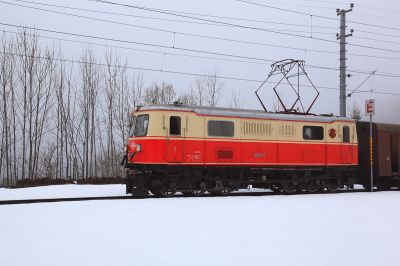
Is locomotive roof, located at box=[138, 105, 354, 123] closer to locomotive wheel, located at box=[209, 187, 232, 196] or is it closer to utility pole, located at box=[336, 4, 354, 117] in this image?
locomotive wheel, located at box=[209, 187, 232, 196]

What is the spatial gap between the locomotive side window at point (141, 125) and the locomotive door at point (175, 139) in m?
0.83

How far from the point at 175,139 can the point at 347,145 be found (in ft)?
27.4

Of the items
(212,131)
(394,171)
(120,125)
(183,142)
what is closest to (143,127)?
(183,142)

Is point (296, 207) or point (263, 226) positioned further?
point (296, 207)

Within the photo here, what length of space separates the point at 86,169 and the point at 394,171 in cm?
1737

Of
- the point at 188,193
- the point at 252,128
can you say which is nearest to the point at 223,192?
the point at 188,193

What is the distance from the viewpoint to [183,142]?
1672 centimetres

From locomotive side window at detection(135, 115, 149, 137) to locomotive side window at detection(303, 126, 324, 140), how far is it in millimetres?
6923

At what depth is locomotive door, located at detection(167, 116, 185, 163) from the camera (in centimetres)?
1647

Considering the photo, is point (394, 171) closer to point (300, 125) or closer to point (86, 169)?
point (300, 125)

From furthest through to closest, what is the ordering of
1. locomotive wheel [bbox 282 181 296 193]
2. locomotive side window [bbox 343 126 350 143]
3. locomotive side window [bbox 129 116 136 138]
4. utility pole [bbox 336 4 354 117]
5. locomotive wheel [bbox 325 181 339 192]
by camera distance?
utility pole [bbox 336 4 354 117], locomotive side window [bbox 343 126 350 143], locomotive wheel [bbox 325 181 339 192], locomotive wheel [bbox 282 181 296 193], locomotive side window [bbox 129 116 136 138]

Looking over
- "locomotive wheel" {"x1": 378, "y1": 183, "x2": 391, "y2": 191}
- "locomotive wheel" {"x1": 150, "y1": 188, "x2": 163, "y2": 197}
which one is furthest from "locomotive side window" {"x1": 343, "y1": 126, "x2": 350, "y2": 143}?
"locomotive wheel" {"x1": 150, "y1": 188, "x2": 163, "y2": 197}

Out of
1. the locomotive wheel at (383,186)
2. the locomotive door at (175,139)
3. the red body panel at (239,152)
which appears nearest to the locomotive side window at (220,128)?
the red body panel at (239,152)

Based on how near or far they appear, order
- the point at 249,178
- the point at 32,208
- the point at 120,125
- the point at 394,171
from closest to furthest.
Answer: the point at 32,208, the point at 249,178, the point at 394,171, the point at 120,125
